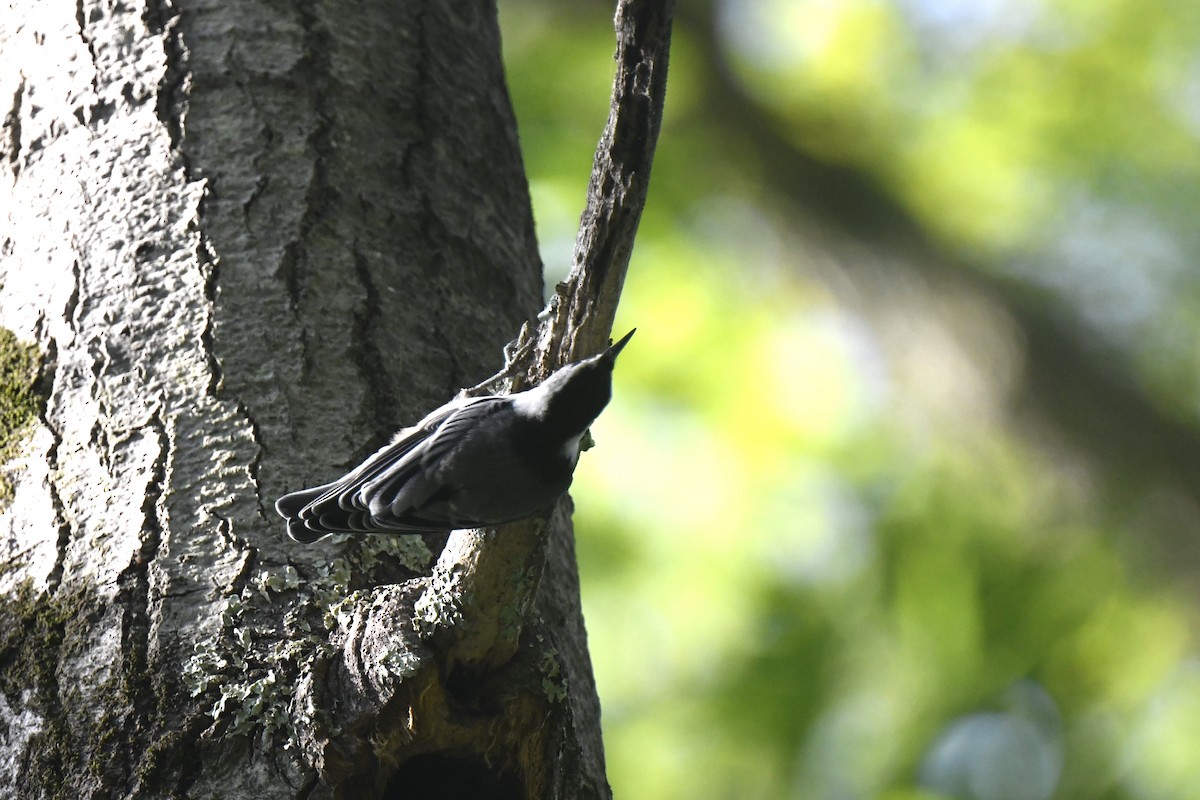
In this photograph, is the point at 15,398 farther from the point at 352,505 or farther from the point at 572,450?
the point at 572,450

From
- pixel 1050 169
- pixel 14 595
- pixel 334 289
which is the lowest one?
pixel 14 595

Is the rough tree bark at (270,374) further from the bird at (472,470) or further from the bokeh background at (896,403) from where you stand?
the bokeh background at (896,403)

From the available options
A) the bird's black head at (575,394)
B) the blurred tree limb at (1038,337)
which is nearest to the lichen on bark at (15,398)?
the bird's black head at (575,394)

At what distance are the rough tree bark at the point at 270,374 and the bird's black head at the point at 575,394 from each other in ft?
0.16

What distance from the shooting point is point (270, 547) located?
1755 mm

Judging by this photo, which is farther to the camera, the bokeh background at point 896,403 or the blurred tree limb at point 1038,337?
the bokeh background at point 896,403

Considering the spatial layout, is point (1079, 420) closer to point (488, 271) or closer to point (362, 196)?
point (488, 271)

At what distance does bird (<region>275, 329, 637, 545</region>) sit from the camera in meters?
1.61

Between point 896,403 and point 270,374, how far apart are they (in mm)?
3403

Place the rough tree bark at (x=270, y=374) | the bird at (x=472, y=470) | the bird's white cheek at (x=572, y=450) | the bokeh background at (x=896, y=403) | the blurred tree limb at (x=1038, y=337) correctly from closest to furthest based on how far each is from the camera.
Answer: the rough tree bark at (x=270, y=374) → the bird at (x=472, y=470) → the bird's white cheek at (x=572, y=450) → the blurred tree limb at (x=1038, y=337) → the bokeh background at (x=896, y=403)

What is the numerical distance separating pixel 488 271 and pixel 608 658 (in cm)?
285

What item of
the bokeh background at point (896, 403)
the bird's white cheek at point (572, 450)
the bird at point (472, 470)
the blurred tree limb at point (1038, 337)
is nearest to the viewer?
the bird at point (472, 470)

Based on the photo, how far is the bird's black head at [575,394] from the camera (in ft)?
5.21

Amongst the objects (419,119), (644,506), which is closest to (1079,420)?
(644,506)
